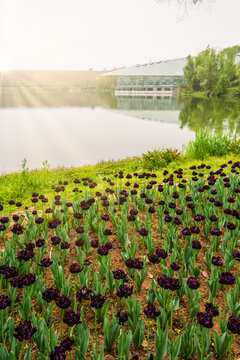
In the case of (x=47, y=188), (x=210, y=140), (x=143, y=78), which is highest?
(x=143, y=78)

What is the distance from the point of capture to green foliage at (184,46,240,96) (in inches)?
2273

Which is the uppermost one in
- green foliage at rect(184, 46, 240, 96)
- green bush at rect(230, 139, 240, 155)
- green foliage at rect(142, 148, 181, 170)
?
green foliage at rect(184, 46, 240, 96)

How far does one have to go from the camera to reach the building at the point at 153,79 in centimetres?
8175

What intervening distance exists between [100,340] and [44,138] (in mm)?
16764

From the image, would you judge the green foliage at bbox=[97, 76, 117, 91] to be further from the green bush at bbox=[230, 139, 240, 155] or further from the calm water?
the green bush at bbox=[230, 139, 240, 155]

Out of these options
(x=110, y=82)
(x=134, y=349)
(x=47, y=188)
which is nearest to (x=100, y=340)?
(x=134, y=349)

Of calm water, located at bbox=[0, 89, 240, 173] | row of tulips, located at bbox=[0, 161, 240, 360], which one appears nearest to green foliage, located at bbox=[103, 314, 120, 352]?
row of tulips, located at bbox=[0, 161, 240, 360]

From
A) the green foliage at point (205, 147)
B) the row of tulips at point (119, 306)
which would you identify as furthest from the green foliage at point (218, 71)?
the row of tulips at point (119, 306)

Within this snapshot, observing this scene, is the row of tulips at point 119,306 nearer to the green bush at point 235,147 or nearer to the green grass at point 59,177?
the green grass at point 59,177

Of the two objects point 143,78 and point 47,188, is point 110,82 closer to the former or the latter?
point 143,78

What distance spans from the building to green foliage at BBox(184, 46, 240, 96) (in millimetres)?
15562

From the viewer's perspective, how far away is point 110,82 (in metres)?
105

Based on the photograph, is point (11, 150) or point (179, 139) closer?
point (11, 150)

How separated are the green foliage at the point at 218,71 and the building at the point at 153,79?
15562 mm
